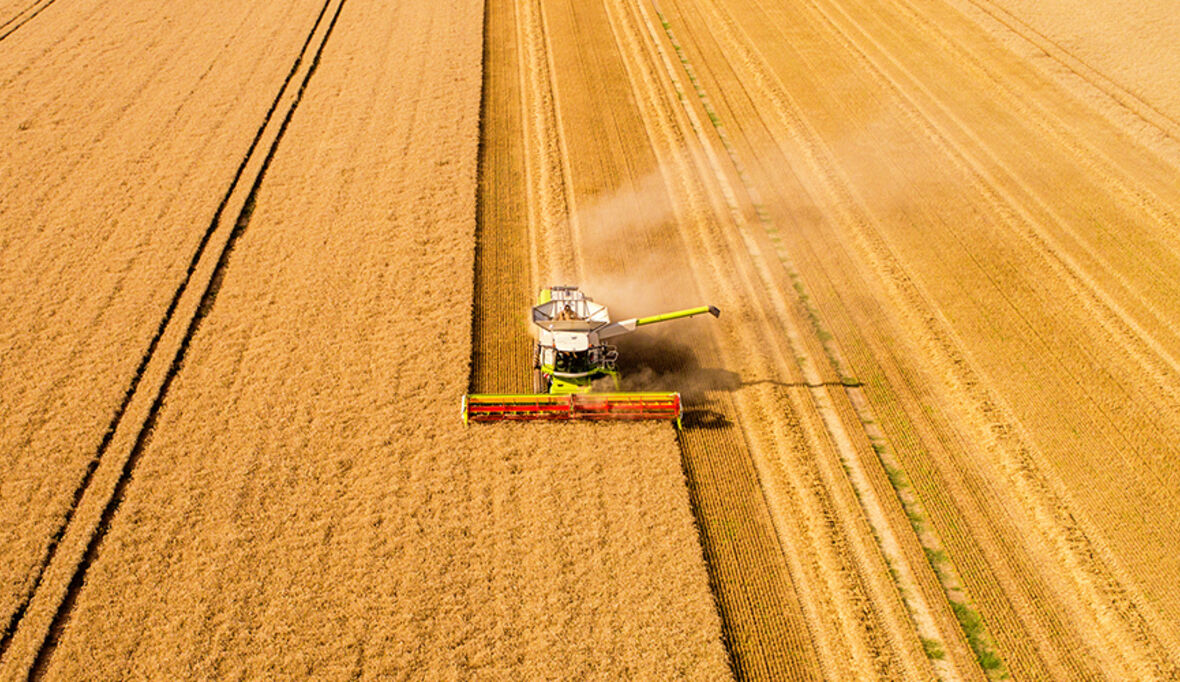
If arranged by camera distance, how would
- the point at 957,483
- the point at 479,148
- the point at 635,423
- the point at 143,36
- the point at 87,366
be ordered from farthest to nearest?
the point at 143,36 → the point at 479,148 → the point at 87,366 → the point at 635,423 → the point at 957,483

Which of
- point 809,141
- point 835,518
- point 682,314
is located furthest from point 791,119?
point 835,518

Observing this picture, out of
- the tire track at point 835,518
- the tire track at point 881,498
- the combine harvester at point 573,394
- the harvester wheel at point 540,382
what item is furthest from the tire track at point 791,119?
the harvester wheel at point 540,382

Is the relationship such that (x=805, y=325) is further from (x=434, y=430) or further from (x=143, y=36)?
A: (x=143, y=36)

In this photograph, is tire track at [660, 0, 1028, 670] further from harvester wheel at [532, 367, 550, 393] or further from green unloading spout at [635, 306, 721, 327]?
harvester wheel at [532, 367, 550, 393]

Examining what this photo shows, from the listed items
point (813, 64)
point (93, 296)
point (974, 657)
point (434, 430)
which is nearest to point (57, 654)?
point (434, 430)

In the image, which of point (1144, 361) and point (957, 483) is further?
point (1144, 361)

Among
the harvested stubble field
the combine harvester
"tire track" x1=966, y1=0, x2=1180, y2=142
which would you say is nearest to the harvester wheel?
the combine harvester
